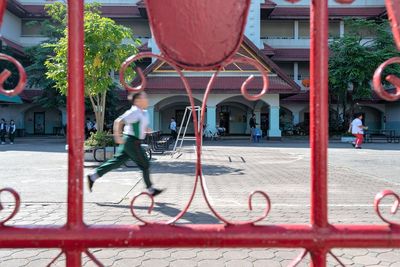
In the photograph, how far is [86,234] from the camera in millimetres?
1698

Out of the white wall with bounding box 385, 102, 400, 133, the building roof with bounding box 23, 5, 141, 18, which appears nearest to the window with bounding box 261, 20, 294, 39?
the white wall with bounding box 385, 102, 400, 133

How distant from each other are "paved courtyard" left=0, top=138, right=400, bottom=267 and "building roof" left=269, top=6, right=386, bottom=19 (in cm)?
2476

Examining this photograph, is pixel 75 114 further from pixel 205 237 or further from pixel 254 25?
pixel 254 25

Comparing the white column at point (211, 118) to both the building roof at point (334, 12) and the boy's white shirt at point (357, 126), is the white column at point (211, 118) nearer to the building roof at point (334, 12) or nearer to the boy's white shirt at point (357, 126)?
the boy's white shirt at point (357, 126)

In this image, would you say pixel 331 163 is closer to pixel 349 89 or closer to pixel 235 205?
pixel 235 205

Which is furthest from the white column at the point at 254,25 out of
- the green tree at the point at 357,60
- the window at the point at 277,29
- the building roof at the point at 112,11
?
the building roof at the point at 112,11

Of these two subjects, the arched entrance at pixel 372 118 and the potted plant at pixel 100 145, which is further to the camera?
the arched entrance at pixel 372 118

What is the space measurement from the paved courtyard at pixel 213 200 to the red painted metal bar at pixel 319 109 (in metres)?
2.06

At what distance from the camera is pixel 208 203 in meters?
1.74

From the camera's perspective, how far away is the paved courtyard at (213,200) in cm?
373

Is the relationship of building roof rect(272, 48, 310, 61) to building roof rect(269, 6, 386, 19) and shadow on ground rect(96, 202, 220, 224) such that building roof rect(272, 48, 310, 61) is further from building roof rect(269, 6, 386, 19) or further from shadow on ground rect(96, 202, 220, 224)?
shadow on ground rect(96, 202, 220, 224)

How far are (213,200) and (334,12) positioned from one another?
3325 centimetres

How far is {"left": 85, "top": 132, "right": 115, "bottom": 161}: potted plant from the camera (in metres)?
11.8

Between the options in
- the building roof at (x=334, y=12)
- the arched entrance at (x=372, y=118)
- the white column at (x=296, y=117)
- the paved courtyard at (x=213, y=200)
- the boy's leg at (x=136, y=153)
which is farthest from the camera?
the arched entrance at (x=372, y=118)
